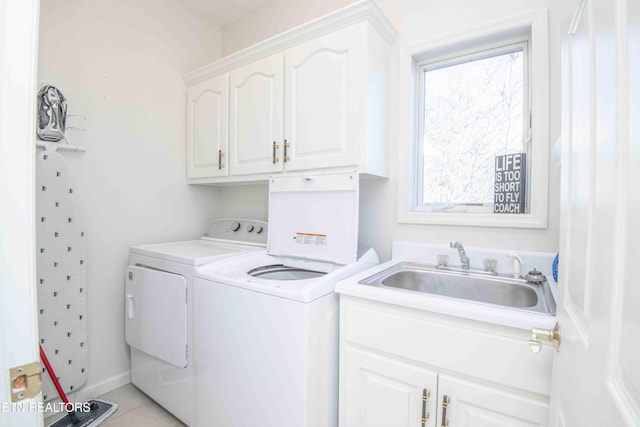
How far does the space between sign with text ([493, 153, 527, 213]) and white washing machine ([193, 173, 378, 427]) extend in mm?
756

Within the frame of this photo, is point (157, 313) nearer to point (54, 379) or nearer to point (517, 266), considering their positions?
point (54, 379)

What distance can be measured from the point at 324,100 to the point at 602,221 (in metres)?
1.46

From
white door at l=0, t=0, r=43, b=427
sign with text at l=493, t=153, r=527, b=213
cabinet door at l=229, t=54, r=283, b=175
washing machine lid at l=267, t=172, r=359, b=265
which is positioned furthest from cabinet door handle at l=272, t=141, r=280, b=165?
white door at l=0, t=0, r=43, b=427

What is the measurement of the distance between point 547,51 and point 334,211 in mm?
1317

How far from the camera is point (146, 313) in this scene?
6.20ft

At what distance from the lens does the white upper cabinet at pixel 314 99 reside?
160cm

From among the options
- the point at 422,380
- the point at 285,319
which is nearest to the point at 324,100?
the point at 285,319

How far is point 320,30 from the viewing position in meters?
1.70

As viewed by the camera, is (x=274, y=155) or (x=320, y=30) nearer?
(x=320, y=30)

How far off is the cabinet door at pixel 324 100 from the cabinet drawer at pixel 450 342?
815 millimetres

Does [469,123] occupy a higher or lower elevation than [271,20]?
lower

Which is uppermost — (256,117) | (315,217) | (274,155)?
(256,117)

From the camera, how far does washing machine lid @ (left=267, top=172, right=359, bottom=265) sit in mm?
1644

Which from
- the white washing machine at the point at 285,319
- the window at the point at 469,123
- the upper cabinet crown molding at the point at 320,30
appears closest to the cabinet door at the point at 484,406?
the white washing machine at the point at 285,319
